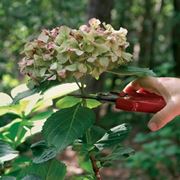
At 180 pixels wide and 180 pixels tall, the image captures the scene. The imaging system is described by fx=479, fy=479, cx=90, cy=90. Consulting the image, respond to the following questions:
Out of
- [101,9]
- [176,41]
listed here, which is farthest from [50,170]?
[176,41]

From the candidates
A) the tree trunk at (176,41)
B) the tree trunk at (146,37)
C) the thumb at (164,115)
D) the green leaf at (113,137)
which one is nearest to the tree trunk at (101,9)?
the tree trunk at (176,41)

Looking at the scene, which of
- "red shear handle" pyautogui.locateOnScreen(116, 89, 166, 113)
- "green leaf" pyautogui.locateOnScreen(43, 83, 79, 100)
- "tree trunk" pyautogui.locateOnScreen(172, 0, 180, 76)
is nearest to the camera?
"red shear handle" pyautogui.locateOnScreen(116, 89, 166, 113)

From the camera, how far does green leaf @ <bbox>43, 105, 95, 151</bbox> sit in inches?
35.4

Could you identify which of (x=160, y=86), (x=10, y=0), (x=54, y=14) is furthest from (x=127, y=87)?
(x=54, y=14)

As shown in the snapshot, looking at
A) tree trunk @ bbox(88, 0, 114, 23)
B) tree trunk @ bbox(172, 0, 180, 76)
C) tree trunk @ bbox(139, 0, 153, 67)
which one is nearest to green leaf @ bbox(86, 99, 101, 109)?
tree trunk @ bbox(88, 0, 114, 23)

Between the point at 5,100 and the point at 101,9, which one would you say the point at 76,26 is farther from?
the point at 5,100

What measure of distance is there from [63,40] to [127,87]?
0.20 m

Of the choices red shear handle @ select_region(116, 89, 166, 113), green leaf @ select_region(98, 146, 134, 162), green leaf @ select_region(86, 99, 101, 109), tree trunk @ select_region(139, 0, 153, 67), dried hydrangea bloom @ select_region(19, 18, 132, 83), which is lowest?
tree trunk @ select_region(139, 0, 153, 67)

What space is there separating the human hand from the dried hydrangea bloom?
0.07m

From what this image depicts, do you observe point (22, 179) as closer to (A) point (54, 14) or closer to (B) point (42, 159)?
(B) point (42, 159)

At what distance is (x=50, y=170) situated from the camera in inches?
40.3

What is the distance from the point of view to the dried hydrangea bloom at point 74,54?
2.85 ft

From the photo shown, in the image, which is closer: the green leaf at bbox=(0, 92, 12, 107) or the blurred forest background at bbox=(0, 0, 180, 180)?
the green leaf at bbox=(0, 92, 12, 107)

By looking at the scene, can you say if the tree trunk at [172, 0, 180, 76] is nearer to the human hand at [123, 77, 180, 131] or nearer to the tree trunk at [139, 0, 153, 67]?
the tree trunk at [139, 0, 153, 67]
